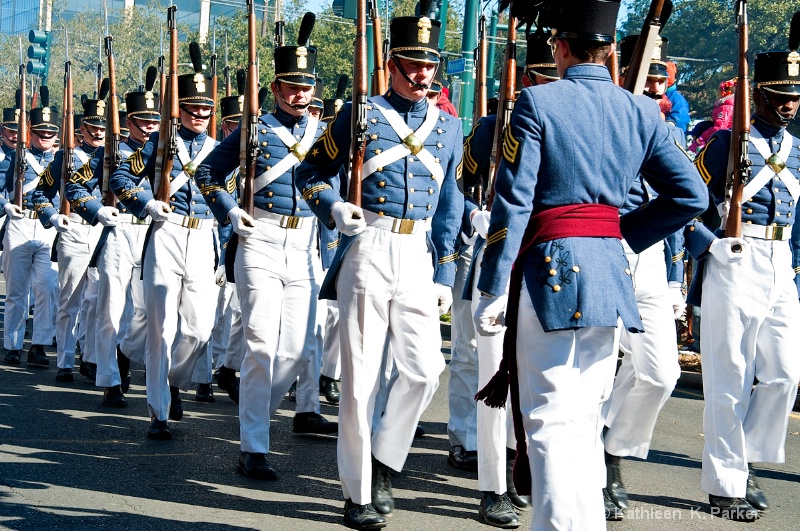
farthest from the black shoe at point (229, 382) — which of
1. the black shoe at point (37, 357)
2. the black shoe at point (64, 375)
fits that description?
the black shoe at point (37, 357)

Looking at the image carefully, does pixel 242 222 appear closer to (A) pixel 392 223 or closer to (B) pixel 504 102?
(A) pixel 392 223

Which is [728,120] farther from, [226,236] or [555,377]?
[555,377]

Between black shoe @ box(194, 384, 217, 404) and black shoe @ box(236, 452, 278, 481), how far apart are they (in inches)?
112

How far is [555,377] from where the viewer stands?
4707 mm

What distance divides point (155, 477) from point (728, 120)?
20.8 ft

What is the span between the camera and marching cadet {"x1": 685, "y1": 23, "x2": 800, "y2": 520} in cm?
692

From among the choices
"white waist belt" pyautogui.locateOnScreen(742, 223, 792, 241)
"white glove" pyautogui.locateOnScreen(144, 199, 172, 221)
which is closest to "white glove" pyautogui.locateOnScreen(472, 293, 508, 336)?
"white waist belt" pyautogui.locateOnScreen(742, 223, 792, 241)

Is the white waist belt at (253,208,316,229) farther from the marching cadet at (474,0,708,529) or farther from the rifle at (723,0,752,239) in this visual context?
the marching cadet at (474,0,708,529)

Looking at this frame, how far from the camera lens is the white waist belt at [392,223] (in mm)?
6523

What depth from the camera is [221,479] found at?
721 cm

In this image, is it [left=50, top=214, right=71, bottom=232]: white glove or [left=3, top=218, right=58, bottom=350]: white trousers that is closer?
[left=50, top=214, right=71, bottom=232]: white glove

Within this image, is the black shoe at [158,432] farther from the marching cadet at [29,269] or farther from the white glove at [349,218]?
the marching cadet at [29,269]

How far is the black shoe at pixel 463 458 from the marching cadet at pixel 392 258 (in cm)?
123

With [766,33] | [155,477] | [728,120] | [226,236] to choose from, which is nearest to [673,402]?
[728,120]
